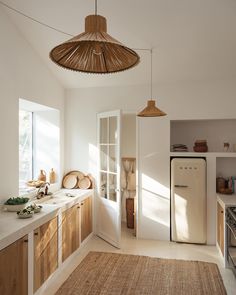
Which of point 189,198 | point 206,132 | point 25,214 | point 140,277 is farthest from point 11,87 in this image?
point 206,132

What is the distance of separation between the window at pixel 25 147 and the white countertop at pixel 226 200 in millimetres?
2892

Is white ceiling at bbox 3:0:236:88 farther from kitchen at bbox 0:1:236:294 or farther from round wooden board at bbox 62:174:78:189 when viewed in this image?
round wooden board at bbox 62:174:78:189

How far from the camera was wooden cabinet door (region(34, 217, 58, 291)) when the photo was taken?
258 centimetres

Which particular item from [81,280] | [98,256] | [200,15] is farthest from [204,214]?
[200,15]

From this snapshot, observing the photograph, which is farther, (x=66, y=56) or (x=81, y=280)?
(x=81, y=280)

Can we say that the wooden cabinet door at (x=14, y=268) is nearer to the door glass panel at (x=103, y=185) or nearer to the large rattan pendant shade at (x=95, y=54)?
the large rattan pendant shade at (x=95, y=54)

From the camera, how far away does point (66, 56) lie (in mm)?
1330

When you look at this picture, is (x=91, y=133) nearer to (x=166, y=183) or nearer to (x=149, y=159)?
(x=149, y=159)

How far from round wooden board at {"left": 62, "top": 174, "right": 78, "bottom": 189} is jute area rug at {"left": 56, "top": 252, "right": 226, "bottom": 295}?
124cm

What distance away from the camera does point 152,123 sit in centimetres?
429

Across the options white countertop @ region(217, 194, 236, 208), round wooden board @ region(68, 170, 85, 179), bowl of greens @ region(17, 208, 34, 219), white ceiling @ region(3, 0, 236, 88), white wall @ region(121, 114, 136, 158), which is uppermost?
white ceiling @ region(3, 0, 236, 88)

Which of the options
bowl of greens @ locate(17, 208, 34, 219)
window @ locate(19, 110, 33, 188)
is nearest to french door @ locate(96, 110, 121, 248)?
window @ locate(19, 110, 33, 188)

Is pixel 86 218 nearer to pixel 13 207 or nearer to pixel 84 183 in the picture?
pixel 84 183

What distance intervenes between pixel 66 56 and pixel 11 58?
81.8 inches
